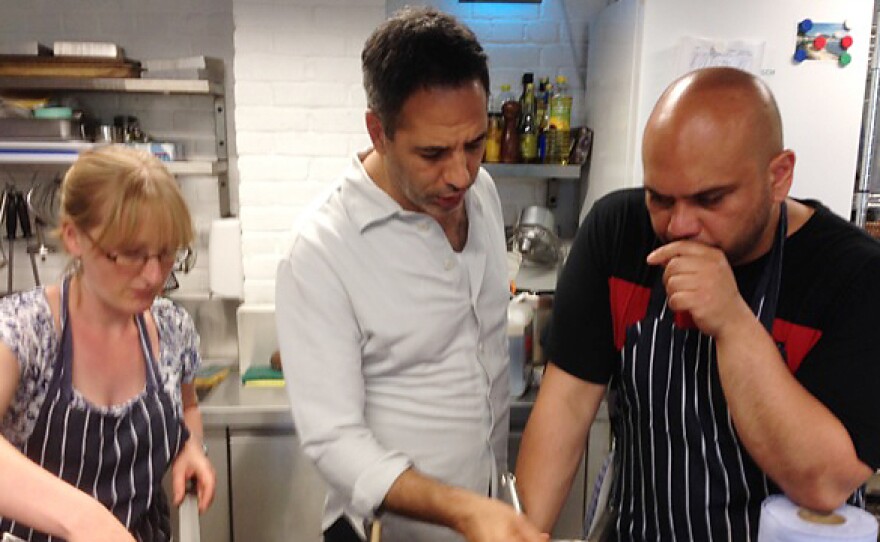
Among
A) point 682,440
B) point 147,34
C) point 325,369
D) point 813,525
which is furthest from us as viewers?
point 147,34

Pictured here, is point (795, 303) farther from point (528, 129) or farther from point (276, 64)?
point (276, 64)

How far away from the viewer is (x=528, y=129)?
2.43 metres

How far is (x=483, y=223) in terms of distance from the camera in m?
1.37

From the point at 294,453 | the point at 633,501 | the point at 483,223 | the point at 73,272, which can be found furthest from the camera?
the point at 294,453

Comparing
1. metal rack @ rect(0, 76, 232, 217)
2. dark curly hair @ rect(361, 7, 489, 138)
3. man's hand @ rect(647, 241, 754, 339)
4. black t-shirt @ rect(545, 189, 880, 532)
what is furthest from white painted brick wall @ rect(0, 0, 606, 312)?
man's hand @ rect(647, 241, 754, 339)

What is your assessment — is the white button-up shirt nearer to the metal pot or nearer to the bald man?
the bald man

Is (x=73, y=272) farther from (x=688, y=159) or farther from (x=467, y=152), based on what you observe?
(x=688, y=159)

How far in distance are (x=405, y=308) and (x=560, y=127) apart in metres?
1.43

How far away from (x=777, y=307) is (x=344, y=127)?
1619 mm

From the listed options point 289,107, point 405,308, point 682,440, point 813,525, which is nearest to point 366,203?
point 405,308

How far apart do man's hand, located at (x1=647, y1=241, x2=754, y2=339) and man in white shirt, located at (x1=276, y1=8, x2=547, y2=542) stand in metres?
0.40

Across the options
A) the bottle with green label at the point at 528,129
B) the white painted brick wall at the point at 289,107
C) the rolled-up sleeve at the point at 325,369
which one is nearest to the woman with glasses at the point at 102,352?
the rolled-up sleeve at the point at 325,369

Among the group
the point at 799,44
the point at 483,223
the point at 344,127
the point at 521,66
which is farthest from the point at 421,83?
the point at 521,66

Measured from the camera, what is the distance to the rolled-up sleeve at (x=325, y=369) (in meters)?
1.10
